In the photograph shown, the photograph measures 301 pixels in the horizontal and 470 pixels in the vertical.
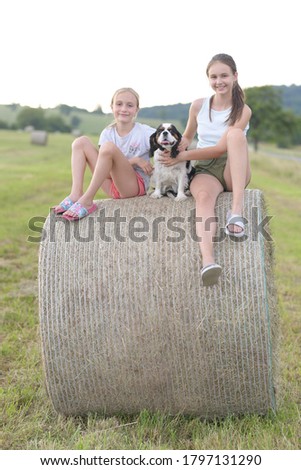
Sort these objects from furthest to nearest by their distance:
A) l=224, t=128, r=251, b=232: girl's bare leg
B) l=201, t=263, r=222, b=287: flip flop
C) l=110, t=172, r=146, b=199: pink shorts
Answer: l=110, t=172, r=146, b=199: pink shorts
l=224, t=128, r=251, b=232: girl's bare leg
l=201, t=263, r=222, b=287: flip flop

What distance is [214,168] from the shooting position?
15.9ft

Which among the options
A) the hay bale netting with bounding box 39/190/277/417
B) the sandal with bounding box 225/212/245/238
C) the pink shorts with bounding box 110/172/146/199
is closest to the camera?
the hay bale netting with bounding box 39/190/277/417

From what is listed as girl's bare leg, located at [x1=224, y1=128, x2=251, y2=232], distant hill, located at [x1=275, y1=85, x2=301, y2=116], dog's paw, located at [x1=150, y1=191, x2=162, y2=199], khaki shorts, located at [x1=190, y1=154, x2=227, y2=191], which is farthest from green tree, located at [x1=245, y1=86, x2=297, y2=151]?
girl's bare leg, located at [x1=224, y1=128, x2=251, y2=232]

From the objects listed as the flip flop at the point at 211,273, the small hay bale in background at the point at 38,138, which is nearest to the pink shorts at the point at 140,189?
the flip flop at the point at 211,273

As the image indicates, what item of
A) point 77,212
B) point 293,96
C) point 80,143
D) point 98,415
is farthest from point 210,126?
point 293,96

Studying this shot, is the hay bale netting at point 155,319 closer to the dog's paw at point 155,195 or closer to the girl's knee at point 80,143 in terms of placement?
the dog's paw at point 155,195

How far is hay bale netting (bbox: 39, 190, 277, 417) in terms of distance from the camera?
13.5 feet

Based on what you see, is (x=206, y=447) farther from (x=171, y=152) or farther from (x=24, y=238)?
(x=24, y=238)

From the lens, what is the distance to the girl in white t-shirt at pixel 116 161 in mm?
4688

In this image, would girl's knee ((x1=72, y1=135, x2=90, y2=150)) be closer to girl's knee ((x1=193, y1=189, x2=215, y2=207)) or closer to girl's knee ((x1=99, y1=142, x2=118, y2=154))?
girl's knee ((x1=99, y1=142, x2=118, y2=154))

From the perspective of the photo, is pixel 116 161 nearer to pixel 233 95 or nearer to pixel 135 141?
pixel 135 141

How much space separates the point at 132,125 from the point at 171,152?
63cm

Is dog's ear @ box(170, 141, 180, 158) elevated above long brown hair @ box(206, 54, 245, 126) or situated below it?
below

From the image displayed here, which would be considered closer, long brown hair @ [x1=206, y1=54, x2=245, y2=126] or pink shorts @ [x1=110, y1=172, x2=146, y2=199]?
long brown hair @ [x1=206, y1=54, x2=245, y2=126]
